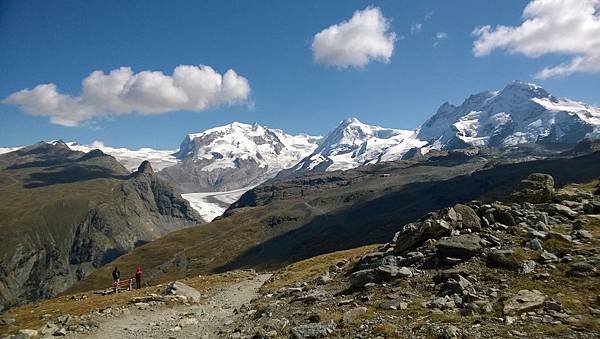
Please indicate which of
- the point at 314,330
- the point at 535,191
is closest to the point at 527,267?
the point at 314,330

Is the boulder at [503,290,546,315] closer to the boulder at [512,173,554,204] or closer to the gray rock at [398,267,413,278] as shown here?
the gray rock at [398,267,413,278]

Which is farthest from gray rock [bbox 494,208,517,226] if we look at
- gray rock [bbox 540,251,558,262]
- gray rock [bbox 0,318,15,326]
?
gray rock [bbox 0,318,15,326]

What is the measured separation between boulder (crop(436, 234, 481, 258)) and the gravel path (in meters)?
14.7

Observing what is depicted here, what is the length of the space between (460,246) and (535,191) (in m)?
17.0

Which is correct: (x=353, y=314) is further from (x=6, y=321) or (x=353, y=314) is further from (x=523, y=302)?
(x=6, y=321)

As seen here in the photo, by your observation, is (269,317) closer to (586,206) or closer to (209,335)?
(209,335)

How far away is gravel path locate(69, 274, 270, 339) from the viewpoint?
3137 cm

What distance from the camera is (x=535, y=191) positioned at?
43094mm

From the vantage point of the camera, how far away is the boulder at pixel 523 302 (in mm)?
21844

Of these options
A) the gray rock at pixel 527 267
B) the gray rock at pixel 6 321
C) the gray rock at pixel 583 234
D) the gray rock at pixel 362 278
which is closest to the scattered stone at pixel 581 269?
the gray rock at pixel 527 267

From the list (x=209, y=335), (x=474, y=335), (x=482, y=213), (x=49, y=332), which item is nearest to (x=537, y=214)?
(x=482, y=213)

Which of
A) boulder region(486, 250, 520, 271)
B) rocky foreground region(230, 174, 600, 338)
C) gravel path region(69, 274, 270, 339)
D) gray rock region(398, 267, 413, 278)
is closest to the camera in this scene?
rocky foreground region(230, 174, 600, 338)

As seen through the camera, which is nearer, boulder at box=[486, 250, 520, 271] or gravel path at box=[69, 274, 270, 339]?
boulder at box=[486, 250, 520, 271]

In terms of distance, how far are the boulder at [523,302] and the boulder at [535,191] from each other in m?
21.7
